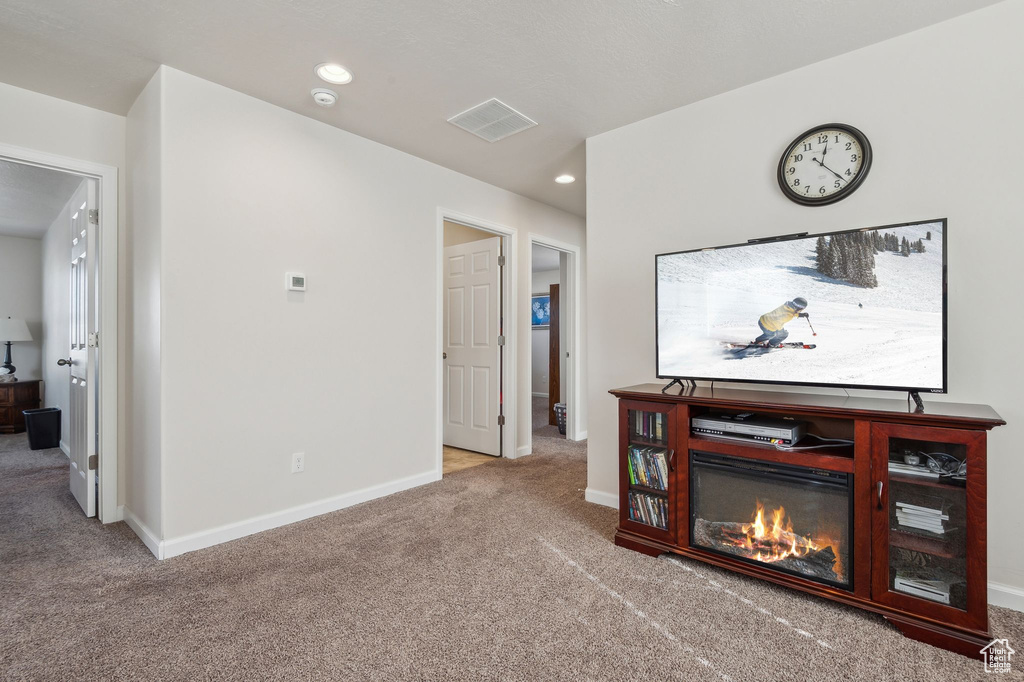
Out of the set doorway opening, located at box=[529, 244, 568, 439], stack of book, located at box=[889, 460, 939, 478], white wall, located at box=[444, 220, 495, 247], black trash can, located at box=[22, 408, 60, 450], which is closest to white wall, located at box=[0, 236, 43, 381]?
black trash can, located at box=[22, 408, 60, 450]

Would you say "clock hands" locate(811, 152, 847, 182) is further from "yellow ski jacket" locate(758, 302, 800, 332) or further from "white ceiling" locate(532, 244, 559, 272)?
"white ceiling" locate(532, 244, 559, 272)

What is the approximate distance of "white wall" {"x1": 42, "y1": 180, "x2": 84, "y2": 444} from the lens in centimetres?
442

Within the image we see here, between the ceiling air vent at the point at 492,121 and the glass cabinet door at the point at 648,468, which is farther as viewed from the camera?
the ceiling air vent at the point at 492,121

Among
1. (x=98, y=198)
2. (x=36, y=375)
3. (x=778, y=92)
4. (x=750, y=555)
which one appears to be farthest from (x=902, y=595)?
(x=36, y=375)

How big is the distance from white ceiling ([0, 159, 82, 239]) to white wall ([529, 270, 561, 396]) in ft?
19.4

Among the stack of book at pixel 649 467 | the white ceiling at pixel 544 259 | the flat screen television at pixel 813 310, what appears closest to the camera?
the flat screen television at pixel 813 310

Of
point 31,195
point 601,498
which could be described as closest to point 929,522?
point 601,498

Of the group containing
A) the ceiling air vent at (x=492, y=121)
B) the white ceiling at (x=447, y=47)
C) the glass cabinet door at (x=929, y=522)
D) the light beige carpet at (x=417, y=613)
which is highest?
the white ceiling at (x=447, y=47)

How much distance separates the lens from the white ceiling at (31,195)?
139 inches

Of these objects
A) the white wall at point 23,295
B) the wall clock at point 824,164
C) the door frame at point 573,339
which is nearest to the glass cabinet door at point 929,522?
the wall clock at point 824,164

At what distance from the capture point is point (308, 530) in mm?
2697

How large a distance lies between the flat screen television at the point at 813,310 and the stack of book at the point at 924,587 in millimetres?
681

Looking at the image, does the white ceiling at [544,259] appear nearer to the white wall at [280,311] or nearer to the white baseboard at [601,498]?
the white wall at [280,311]

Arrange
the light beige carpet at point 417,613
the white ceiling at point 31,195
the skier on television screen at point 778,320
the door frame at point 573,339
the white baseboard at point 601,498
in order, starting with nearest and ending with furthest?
the light beige carpet at point 417,613 → the skier on television screen at point 778,320 → the white baseboard at point 601,498 → the white ceiling at point 31,195 → the door frame at point 573,339
